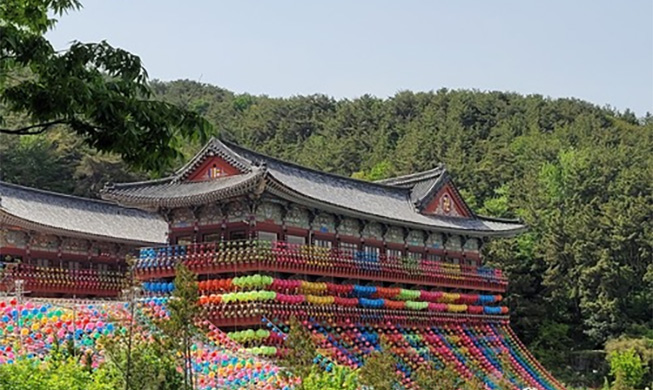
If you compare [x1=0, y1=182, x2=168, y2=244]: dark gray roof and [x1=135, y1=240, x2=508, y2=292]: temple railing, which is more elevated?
[x1=0, y1=182, x2=168, y2=244]: dark gray roof

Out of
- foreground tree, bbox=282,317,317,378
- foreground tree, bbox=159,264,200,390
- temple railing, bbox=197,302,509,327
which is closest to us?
foreground tree, bbox=159,264,200,390

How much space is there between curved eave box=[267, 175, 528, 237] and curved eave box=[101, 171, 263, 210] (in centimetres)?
83

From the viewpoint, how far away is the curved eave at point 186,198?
3488 cm

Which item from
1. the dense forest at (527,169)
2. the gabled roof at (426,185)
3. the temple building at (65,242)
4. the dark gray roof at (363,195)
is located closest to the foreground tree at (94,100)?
the dark gray roof at (363,195)

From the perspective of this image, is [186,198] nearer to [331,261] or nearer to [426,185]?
Result: [331,261]

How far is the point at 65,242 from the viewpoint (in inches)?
1761

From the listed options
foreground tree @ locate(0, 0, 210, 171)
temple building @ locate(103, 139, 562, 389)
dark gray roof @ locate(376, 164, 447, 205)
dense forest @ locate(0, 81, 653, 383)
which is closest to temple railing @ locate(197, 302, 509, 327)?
temple building @ locate(103, 139, 562, 389)

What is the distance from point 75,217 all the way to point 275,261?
16242mm

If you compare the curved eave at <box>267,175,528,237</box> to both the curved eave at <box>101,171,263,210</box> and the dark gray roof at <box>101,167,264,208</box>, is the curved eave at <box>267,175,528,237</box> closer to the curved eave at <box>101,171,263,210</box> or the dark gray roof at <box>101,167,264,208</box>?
the curved eave at <box>101,171,263,210</box>

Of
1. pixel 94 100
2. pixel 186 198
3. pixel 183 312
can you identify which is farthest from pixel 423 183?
pixel 94 100

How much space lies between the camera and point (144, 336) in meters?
28.8

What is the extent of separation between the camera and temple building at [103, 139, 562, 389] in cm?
3497

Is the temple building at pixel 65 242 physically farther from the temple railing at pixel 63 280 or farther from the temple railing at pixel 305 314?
the temple railing at pixel 305 314

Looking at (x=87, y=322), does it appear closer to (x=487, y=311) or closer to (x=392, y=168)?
(x=487, y=311)
